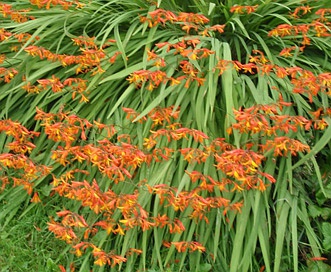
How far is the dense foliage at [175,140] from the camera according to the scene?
8.04 feet

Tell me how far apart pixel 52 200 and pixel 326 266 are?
4.56 ft

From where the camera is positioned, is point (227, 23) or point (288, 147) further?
point (227, 23)

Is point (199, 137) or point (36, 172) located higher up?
point (199, 137)

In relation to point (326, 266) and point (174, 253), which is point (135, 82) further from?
point (326, 266)

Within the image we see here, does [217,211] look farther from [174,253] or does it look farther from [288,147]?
[288,147]

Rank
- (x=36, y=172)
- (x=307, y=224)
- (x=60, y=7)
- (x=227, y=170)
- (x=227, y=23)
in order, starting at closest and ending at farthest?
(x=227, y=170)
(x=307, y=224)
(x=36, y=172)
(x=227, y=23)
(x=60, y=7)

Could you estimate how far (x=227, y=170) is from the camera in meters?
2.34

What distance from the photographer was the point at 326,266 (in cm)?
255

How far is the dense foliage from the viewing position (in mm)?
2449

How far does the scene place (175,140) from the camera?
2.67 metres

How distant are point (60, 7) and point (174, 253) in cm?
160

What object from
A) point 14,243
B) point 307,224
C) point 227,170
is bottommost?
point 14,243

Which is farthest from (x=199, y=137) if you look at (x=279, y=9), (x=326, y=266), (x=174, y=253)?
(x=279, y=9)

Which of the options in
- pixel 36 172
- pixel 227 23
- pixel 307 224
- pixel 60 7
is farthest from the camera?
pixel 60 7
